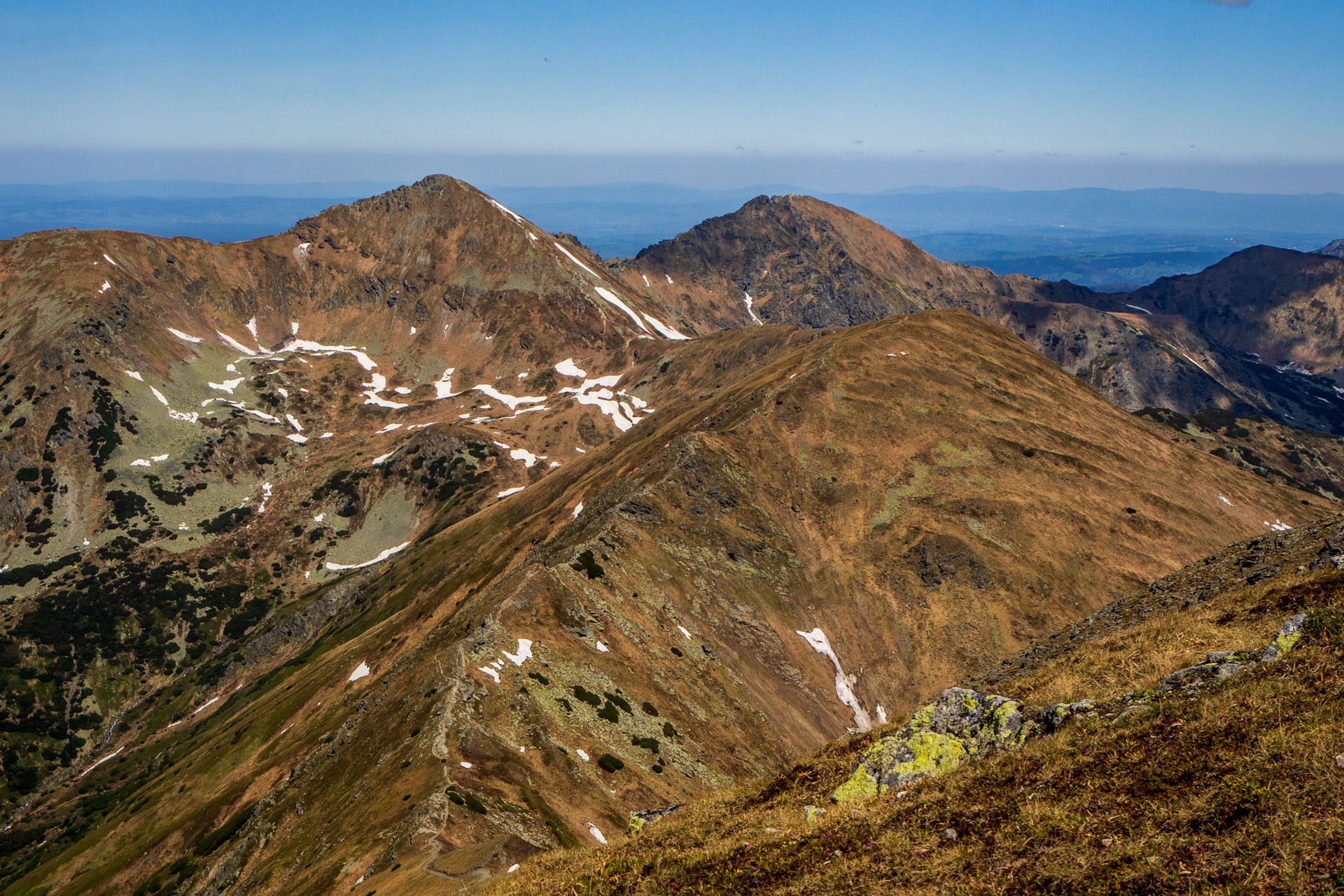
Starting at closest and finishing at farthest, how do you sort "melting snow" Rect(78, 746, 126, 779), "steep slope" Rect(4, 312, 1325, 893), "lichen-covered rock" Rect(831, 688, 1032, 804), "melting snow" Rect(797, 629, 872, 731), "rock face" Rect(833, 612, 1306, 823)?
"rock face" Rect(833, 612, 1306, 823) → "lichen-covered rock" Rect(831, 688, 1032, 804) → "steep slope" Rect(4, 312, 1325, 893) → "melting snow" Rect(797, 629, 872, 731) → "melting snow" Rect(78, 746, 126, 779)

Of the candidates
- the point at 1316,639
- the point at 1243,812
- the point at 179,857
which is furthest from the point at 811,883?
the point at 179,857

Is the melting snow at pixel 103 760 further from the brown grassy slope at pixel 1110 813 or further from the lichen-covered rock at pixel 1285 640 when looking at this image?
the lichen-covered rock at pixel 1285 640

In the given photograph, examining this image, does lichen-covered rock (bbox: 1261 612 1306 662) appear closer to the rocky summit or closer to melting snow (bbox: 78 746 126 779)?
the rocky summit

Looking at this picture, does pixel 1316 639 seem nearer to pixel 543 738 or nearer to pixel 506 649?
pixel 543 738

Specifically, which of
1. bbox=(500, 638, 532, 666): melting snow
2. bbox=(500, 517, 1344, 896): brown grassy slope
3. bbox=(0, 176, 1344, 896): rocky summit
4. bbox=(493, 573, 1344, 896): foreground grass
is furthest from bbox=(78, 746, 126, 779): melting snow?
bbox=(493, 573, 1344, 896): foreground grass

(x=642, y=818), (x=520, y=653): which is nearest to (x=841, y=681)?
(x=520, y=653)

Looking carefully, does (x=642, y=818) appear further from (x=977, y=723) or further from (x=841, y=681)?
(x=841, y=681)

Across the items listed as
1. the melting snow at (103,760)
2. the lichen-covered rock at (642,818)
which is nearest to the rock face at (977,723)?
the lichen-covered rock at (642,818)
